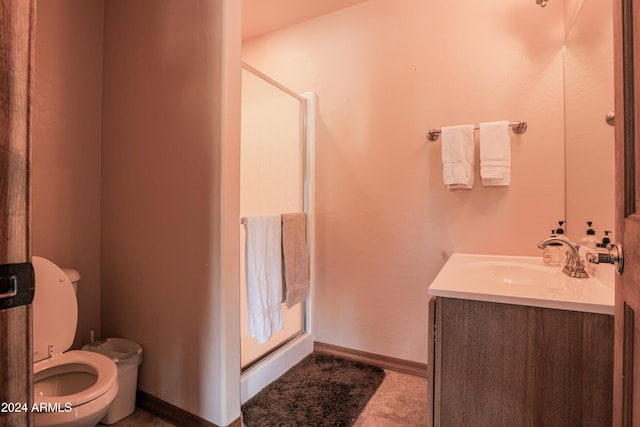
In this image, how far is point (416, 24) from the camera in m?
2.05

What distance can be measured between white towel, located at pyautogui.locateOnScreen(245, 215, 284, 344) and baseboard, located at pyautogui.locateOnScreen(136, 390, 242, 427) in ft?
1.54

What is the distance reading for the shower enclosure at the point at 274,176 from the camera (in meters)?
1.91

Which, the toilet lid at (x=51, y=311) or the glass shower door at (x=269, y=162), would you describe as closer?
the toilet lid at (x=51, y=311)

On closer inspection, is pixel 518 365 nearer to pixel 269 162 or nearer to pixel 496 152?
pixel 496 152

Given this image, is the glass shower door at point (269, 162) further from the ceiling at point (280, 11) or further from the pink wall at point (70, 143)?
the pink wall at point (70, 143)

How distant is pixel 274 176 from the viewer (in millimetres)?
2121

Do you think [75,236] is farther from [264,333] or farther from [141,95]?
[264,333]

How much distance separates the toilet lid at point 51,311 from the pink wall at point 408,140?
1.51 metres

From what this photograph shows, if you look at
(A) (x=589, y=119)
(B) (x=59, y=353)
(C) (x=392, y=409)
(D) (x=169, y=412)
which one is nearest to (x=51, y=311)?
(B) (x=59, y=353)

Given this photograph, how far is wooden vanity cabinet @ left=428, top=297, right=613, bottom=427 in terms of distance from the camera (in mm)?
940

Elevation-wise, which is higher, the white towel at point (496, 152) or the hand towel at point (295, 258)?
the white towel at point (496, 152)

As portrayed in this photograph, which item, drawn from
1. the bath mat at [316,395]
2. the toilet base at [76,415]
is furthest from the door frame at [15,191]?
the bath mat at [316,395]

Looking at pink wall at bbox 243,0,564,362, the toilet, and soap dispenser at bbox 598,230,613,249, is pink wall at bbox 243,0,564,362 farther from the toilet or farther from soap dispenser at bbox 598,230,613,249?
the toilet

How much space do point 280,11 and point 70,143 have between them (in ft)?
5.51
